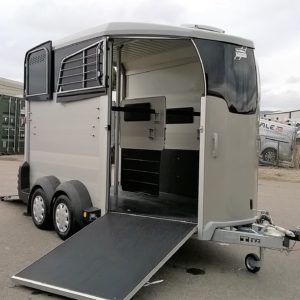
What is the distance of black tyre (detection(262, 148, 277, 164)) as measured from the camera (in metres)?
20.6

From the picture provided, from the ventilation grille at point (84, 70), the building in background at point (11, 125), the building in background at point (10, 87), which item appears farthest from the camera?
the building in background at point (10, 87)

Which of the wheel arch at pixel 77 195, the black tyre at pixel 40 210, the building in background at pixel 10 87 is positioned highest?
the building in background at pixel 10 87

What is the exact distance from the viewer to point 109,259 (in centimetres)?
488

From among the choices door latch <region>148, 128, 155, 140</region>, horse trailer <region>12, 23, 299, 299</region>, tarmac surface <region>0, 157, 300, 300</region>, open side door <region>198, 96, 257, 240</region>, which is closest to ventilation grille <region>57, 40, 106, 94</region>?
horse trailer <region>12, 23, 299, 299</region>

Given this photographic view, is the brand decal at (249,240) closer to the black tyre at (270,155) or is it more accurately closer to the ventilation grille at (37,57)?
the ventilation grille at (37,57)

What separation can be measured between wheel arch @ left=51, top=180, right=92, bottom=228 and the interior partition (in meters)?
0.51

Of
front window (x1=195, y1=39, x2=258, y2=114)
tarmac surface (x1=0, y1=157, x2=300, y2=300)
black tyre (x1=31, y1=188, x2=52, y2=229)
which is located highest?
front window (x1=195, y1=39, x2=258, y2=114)

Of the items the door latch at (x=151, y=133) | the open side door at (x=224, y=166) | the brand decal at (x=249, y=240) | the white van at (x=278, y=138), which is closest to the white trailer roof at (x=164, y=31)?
the open side door at (x=224, y=166)

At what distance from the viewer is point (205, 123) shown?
534cm

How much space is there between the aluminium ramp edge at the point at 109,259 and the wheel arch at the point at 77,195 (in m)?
0.58

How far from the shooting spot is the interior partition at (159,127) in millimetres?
7137

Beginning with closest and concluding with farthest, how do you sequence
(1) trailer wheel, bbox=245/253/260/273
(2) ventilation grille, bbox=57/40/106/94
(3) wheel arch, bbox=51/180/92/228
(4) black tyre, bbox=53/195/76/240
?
(1) trailer wheel, bbox=245/253/260/273 → (2) ventilation grille, bbox=57/40/106/94 → (3) wheel arch, bbox=51/180/92/228 → (4) black tyre, bbox=53/195/76/240

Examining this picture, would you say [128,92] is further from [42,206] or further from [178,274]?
[178,274]

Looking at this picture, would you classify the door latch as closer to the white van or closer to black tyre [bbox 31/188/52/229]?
black tyre [bbox 31/188/52/229]
